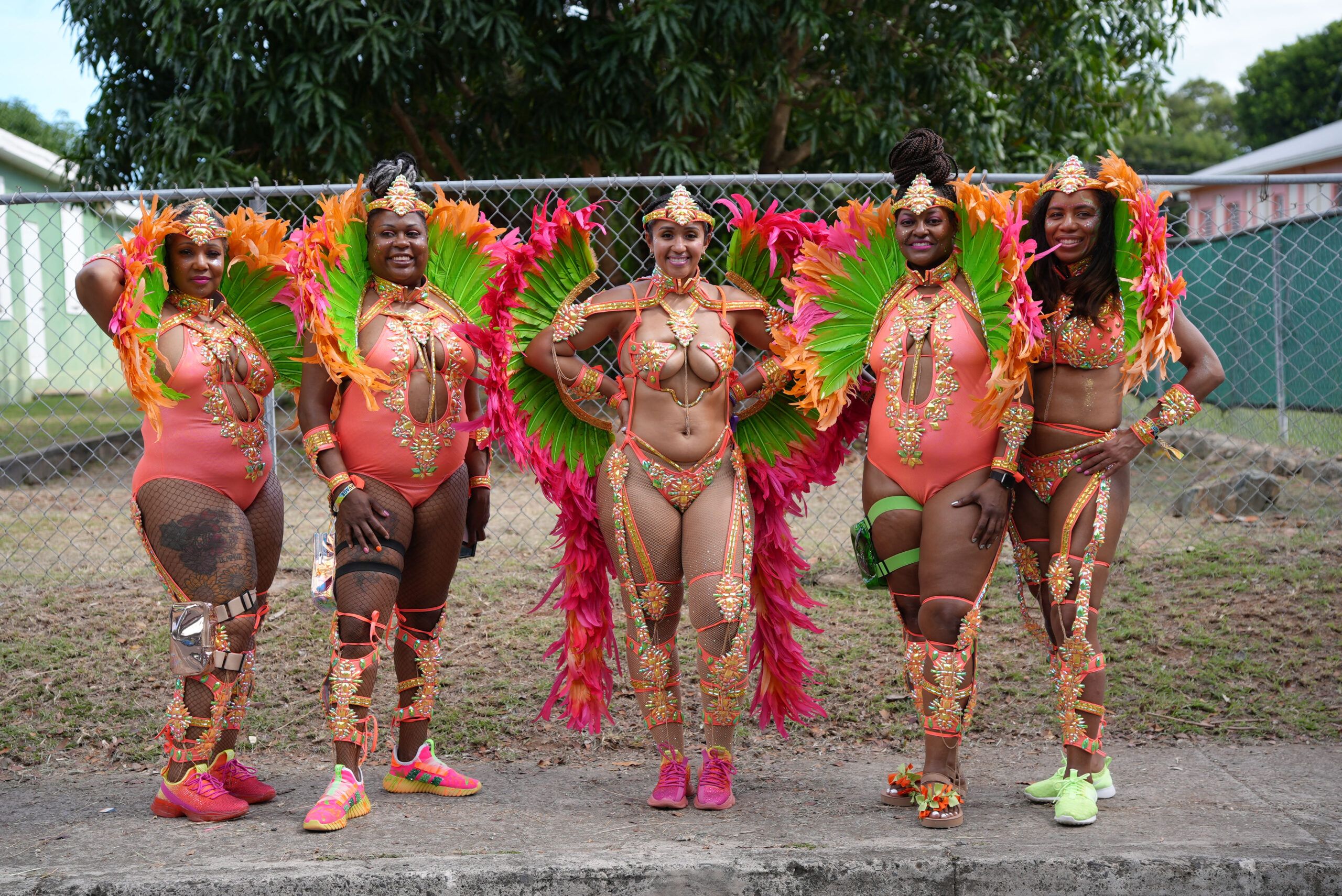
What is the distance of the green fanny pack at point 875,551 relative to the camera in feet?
11.7

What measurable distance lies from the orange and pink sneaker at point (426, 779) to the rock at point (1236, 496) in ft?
17.8

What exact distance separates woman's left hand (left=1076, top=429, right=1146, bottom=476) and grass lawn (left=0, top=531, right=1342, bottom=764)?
1.55m

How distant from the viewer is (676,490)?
12.2 ft

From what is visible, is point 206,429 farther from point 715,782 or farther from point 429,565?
point 715,782

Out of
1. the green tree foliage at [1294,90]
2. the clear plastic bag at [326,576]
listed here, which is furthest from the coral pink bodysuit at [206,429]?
the green tree foliage at [1294,90]

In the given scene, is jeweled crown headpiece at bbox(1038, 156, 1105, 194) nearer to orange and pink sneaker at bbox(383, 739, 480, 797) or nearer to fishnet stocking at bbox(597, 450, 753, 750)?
fishnet stocking at bbox(597, 450, 753, 750)

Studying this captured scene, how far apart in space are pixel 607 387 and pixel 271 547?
1.30m

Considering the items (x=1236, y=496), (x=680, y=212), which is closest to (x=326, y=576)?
(x=680, y=212)

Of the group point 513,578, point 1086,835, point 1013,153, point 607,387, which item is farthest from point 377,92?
point 1086,835

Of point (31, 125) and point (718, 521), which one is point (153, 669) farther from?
point (31, 125)

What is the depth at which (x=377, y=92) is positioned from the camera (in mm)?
9828

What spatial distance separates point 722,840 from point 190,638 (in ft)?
5.99

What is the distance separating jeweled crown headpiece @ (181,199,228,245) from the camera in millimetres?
3643

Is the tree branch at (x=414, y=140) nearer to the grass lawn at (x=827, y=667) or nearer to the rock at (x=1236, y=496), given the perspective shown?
the grass lawn at (x=827, y=667)
